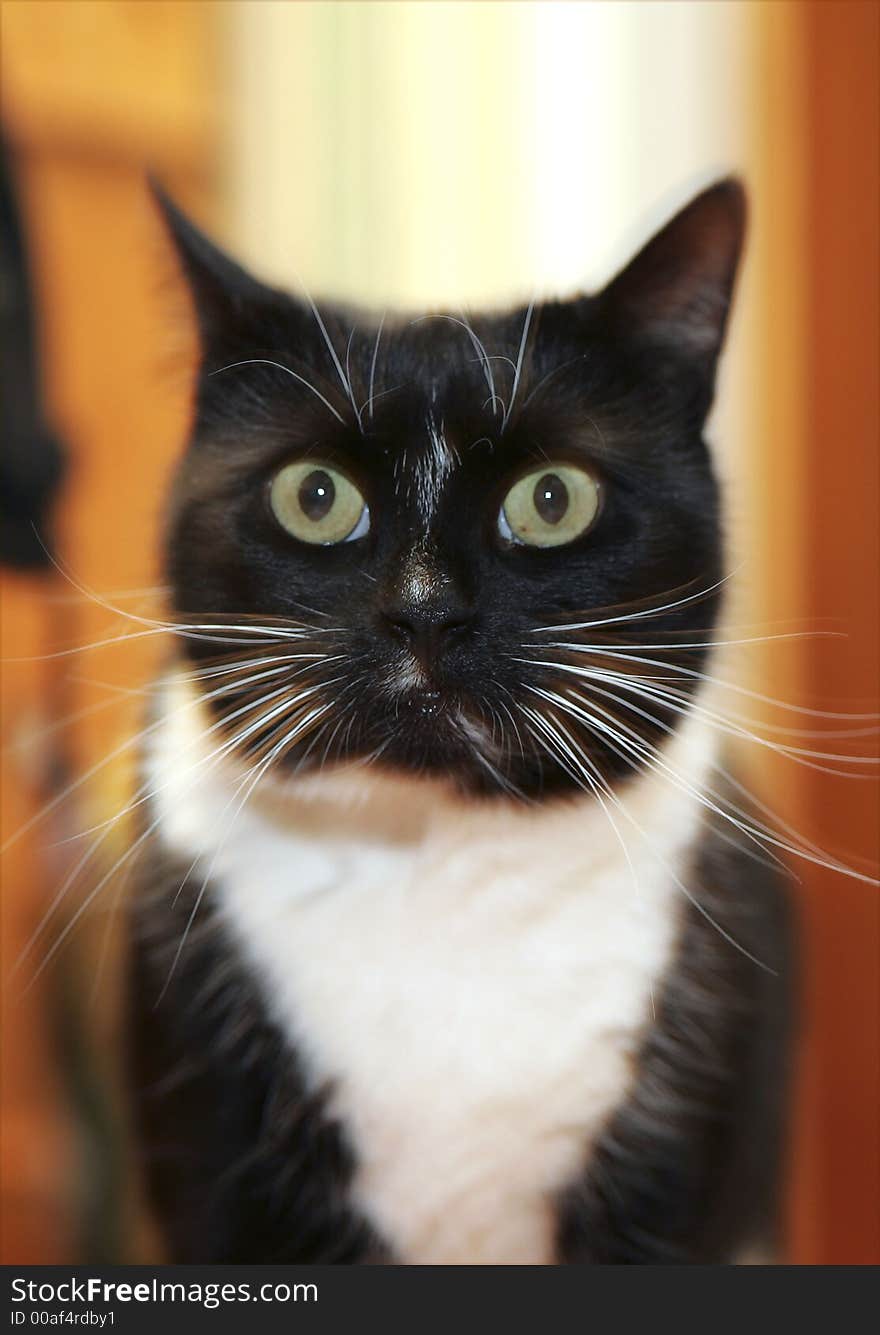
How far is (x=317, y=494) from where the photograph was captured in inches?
24.9

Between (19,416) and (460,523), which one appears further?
(19,416)

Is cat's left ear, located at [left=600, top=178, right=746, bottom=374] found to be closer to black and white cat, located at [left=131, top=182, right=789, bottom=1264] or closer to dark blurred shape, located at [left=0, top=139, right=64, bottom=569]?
black and white cat, located at [left=131, top=182, right=789, bottom=1264]

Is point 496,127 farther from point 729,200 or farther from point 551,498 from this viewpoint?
point 551,498

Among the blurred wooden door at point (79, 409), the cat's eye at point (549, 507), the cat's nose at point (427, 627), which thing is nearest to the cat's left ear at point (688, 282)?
the cat's eye at point (549, 507)

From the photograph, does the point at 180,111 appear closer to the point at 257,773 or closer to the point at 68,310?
the point at 68,310

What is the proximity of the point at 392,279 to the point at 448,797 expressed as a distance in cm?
37

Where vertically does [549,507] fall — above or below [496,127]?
below

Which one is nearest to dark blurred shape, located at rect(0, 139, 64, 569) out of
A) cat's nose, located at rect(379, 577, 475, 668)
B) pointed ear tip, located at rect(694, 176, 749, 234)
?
cat's nose, located at rect(379, 577, 475, 668)

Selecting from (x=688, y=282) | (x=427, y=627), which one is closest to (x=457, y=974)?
→ (x=427, y=627)

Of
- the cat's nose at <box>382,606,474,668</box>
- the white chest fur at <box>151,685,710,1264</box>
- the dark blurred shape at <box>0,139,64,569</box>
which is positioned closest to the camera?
the cat's nose at <box>382,606,474,668</box>

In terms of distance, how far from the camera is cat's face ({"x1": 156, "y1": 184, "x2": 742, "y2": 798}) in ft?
1.99

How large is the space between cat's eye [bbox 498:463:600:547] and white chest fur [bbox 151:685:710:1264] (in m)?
0.16

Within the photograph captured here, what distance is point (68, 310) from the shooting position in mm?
866

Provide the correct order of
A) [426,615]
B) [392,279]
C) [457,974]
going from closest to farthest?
[426,615]
[457,974]
[392,279]
